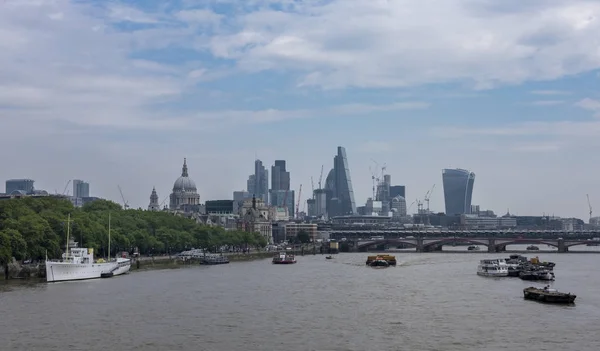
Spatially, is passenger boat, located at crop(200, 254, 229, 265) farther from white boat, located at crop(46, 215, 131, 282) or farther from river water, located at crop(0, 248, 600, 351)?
river water, located at crop(0, 248, 600, 351)

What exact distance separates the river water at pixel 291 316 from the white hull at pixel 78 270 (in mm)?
2148

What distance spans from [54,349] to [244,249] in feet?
470

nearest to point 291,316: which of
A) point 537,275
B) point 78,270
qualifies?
point 78,270

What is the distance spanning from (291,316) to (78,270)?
3881 centimetres

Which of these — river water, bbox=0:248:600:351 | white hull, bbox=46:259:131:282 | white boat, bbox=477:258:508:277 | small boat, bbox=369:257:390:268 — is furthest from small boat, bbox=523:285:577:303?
small boat, bbox=369:257:390:268

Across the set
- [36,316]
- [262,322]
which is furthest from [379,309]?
[36,316]

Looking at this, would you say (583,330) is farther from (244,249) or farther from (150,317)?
(244,249)

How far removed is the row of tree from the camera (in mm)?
96562

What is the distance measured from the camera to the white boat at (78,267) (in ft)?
293

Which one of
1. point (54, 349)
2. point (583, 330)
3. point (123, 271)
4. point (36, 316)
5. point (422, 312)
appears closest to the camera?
point (54, 349)

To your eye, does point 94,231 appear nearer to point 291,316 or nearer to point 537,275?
point 537,275

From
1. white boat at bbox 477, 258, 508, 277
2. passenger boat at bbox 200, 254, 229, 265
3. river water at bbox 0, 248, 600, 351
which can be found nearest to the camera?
river water at bbox 0, 248, 600, 351

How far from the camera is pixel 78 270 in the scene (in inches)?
3661

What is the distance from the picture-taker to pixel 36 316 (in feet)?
197
